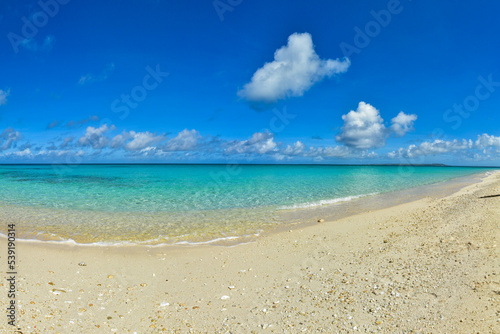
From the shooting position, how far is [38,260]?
8.58 metres

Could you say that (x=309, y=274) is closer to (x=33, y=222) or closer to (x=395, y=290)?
(x=395, y=290)

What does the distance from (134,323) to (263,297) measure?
108 inches

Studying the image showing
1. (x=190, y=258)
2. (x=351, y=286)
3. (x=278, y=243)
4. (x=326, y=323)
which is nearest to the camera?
(x=326, y=323)

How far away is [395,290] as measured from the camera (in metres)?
6.04

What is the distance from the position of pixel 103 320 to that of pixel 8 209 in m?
17.5

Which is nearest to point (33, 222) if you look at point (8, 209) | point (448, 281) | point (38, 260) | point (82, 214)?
point (82, 214)

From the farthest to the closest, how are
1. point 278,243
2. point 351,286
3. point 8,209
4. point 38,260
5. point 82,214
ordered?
point 8,209 < point 82,214 < point 278,243 < point 38,260 < point 351,286

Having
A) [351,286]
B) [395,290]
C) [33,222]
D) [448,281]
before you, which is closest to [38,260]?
[33,222]

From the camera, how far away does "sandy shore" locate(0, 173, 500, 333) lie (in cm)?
509

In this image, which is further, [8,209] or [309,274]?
[8,209]

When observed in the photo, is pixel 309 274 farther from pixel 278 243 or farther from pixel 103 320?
pixel 103 320

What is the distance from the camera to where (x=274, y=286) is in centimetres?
679

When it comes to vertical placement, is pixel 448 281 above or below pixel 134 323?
above

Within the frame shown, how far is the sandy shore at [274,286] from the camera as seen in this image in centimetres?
509
